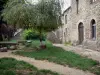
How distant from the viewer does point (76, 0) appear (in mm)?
22688

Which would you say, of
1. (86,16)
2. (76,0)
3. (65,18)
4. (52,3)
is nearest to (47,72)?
(52,3)

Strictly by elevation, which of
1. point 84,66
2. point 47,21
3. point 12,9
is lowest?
point 84,66

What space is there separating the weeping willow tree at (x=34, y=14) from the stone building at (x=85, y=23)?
11.2 feet

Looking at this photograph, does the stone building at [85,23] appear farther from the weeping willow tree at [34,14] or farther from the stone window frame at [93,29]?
the weeping willow tree at [34,14]

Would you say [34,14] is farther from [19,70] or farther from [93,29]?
[19,70]

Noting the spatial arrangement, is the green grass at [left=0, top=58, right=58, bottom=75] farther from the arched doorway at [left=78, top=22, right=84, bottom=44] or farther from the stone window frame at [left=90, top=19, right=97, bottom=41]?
the arched doorway at [left=78, top=22, right=84, bottom=44]

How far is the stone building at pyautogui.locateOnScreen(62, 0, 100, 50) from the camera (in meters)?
17.5

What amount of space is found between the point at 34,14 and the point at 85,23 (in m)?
6.43

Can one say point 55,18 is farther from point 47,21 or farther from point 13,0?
point 13,0

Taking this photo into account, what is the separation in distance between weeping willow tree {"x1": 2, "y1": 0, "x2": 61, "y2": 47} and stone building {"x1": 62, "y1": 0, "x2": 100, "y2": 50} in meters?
3.43

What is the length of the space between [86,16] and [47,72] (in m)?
12.7

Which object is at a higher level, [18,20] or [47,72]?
[18,20]

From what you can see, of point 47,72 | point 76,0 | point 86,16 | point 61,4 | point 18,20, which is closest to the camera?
point 47,72

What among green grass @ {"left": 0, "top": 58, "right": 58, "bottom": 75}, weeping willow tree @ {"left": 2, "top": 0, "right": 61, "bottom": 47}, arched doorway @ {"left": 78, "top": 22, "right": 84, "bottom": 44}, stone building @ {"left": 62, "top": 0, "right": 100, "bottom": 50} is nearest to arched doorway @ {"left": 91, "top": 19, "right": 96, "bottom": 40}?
stone building @ {"left": 62, "top": 0, "right": 100, "bottom": 50}
